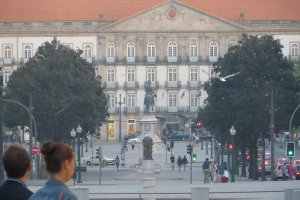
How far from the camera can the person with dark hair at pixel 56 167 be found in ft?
40.8

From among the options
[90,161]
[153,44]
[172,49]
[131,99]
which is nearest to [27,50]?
[131,99]

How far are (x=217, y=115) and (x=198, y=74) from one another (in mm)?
86986

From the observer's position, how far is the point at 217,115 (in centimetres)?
8550

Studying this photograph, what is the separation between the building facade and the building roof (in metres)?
0.17

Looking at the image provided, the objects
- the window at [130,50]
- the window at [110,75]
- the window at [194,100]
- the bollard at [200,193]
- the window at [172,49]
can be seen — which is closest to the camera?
the bollard at [200,193]

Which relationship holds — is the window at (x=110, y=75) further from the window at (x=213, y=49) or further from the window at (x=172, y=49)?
the window at (x=213, y=49)

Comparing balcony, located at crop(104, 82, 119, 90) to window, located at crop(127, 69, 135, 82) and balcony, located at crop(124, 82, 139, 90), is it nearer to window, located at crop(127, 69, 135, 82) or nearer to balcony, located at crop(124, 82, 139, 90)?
balcony, located at crop(124, 82, 139, 90)

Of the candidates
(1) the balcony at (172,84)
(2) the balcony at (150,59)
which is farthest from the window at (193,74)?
(2) the balcony at (150,59)

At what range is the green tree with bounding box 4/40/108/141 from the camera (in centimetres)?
8894

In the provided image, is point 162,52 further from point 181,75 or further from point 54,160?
point 54,160

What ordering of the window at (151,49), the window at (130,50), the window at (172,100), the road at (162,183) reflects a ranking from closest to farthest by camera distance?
the road at (162,183), the window at (130,50), the window at (151,49), the window at (172,100)

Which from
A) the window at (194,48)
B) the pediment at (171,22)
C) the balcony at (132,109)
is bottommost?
the balcony at (132,109)

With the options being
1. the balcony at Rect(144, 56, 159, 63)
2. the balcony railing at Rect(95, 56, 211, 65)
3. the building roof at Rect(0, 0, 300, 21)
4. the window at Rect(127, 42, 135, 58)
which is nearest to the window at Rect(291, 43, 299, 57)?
the building roof at Rect(0, 0, 300, 21)

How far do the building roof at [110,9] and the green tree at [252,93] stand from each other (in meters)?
81.1
